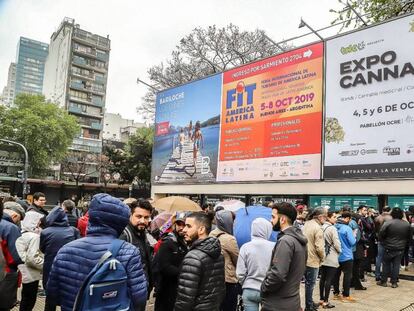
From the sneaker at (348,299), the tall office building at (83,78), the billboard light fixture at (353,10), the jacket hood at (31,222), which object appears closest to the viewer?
the jacket hood at (31,222)

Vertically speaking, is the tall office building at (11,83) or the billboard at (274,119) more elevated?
the tall office building at (11,83)

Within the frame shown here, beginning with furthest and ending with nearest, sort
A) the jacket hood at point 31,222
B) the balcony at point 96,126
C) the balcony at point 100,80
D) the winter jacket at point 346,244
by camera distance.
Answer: the balcony at point 100,80, the balcony at point 96,126, the winter jacket at point 346,244, the jacket hood at point 31,222

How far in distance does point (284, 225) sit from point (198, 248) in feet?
3.15

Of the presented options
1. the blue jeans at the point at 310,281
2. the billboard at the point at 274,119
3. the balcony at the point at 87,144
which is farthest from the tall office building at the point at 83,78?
the blue jeans at the point at 310,281

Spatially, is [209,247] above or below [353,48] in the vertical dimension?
below

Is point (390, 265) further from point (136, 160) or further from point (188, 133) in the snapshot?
point (136, 160)

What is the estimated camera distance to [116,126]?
3066 inches

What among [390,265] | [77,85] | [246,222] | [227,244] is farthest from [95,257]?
[77,85]

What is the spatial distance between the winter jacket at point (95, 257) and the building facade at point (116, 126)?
72392mm

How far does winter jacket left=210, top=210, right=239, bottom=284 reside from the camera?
15.9ft

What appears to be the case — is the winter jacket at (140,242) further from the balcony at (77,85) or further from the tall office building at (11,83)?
the tall office building at (11,83)

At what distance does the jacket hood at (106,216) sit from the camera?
106 inches

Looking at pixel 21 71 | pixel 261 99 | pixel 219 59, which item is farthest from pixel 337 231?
pixel 21 71

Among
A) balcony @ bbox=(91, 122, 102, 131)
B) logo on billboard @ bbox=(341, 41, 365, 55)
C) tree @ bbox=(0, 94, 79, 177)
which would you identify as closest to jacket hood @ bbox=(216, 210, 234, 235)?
logo on billboard @ bbox=(341, 41, 365, 55)
